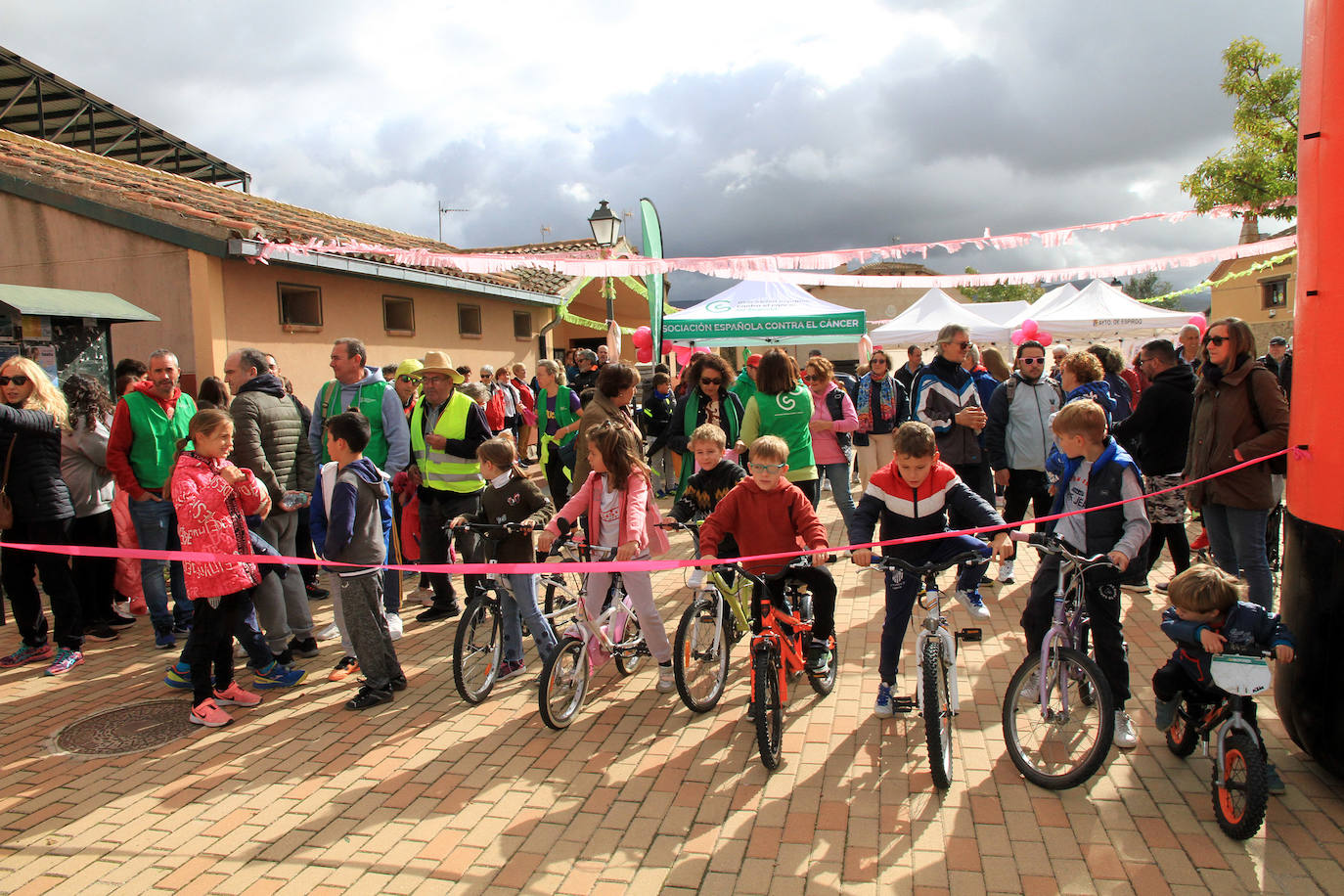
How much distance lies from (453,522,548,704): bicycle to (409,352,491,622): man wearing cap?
1119 mm

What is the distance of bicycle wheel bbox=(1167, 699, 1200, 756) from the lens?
3719mm

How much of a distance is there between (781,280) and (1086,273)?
689 centimetres

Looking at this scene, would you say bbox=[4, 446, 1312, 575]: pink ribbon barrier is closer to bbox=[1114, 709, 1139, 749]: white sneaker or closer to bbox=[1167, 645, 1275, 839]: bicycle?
bbox=[1167, 645, 1275, 839]: bicycle

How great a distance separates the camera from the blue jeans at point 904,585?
413 cm

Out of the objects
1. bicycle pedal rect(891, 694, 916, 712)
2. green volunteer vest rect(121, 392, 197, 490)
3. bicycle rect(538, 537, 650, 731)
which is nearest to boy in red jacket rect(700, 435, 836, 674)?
bicycle pedal rect(891, 694, 916, 712)

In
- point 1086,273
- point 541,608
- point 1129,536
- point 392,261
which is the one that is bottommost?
point 541,608

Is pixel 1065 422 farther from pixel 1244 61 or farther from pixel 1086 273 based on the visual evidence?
pixel 1244 61

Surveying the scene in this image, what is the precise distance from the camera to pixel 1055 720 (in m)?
3.76

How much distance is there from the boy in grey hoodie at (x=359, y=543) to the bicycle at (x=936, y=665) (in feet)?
9.22

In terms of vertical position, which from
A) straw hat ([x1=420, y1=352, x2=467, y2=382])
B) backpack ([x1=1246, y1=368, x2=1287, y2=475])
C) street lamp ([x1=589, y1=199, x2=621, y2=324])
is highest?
street lamp ([x1=589, y1=199, x2=621, y2=324])

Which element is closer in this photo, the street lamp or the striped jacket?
the striped jacket

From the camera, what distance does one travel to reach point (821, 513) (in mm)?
10727

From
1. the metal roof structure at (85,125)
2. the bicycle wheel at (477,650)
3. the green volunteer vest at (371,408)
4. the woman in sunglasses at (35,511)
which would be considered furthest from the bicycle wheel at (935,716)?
the metal roof structure at (85,125)

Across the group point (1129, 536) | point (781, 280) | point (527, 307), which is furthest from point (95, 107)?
point (1129, 536)
